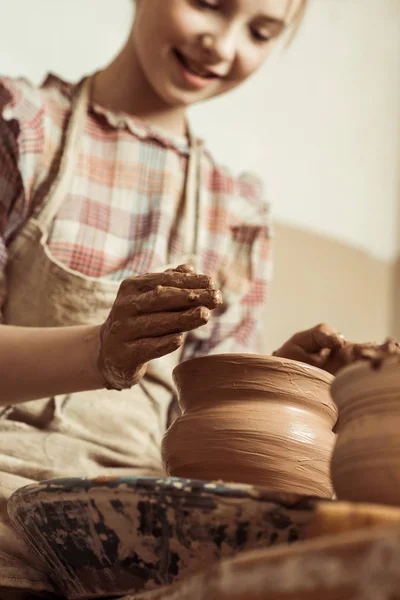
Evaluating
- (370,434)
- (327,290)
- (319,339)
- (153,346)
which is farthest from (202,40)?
(327,290)

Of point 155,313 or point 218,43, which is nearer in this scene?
point 155,313

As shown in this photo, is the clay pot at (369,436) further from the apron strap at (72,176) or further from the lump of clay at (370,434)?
the apron strap at (72,176)

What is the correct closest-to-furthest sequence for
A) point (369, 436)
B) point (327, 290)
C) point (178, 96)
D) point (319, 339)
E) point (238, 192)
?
point (369, 436), point (319, 339), point (178, 96), point (238, 192), point (327, 290)

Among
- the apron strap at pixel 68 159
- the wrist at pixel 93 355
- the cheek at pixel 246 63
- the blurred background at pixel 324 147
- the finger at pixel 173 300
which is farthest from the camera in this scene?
the blurred background at pixel 324 147

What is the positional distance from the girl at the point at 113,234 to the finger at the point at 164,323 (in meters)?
0.06

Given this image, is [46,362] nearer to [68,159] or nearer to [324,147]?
[68,159]

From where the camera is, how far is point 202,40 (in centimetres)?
128

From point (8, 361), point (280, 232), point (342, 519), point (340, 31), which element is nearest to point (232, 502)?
point (342, 519)

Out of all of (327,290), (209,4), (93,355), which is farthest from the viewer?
(327,290)

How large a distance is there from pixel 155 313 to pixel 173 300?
1.1 inches

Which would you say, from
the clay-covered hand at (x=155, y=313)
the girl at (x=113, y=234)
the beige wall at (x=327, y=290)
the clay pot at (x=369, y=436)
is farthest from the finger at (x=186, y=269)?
the beige wall at (x=327, y=290)

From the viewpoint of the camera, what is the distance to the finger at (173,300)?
766mm

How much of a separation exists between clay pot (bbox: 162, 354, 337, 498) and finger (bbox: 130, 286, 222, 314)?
0.27 ft

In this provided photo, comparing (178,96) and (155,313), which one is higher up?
(178,96)
